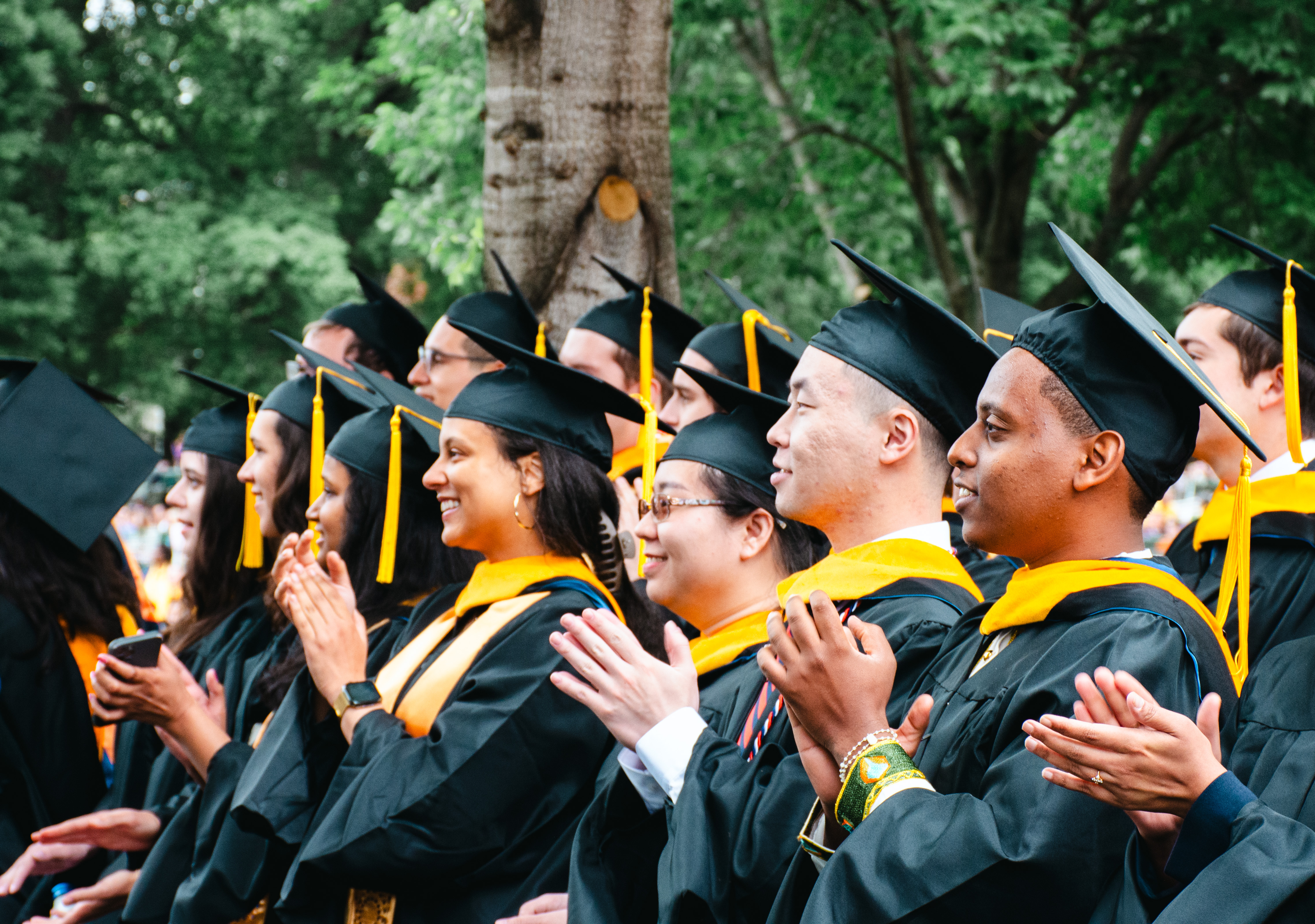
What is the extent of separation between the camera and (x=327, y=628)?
3256 millimetres

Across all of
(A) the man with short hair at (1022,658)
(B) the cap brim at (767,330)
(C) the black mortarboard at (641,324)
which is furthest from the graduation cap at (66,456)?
(A) the man with short hair at (1022,658)

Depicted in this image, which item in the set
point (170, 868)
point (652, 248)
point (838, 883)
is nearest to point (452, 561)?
point (170, 868)

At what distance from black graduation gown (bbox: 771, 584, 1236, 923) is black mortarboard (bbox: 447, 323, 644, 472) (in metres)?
1.63

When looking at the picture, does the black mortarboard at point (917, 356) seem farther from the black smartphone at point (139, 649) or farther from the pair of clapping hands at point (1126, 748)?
the black smartphone at point (139, 649)

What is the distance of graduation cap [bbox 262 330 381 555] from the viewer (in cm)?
430

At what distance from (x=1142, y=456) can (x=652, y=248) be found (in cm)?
351

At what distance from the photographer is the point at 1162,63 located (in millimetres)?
8227

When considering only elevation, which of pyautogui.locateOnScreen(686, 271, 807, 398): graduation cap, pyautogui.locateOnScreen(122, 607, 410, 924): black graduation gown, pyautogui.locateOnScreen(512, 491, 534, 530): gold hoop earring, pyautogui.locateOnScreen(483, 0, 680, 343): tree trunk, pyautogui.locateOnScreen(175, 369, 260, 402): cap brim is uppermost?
pyautogui.locateOnScreen(483, 0, 680, 343): tree trunk

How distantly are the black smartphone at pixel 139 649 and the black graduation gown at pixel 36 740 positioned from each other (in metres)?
0.47

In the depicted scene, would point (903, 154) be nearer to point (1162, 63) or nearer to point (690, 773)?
point (1162, 63)

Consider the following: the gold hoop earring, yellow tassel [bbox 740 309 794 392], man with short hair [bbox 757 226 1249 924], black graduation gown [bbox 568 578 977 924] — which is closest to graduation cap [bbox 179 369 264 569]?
the gold hoop earring

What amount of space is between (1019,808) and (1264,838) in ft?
1.04

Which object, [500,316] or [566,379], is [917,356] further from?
[500,316]

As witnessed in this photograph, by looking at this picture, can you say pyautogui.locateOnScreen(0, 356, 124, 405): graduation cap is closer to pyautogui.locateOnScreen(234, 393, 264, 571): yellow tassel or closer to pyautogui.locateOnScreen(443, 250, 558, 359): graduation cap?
pyautogui.locateOnScreen(234, 393, 264, 571): yellow tassel
